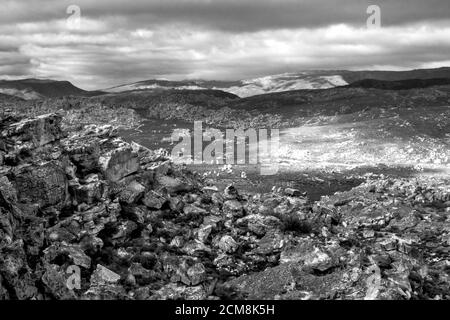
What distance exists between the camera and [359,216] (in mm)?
49344

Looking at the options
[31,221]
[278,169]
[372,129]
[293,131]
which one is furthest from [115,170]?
[293,131]

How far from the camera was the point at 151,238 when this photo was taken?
2762cm

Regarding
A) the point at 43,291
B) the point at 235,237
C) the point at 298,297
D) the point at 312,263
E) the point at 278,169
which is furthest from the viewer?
the point at 278,169

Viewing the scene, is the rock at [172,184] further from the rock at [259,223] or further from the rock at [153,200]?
the rock at [259,223]

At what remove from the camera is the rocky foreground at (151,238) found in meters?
23.2

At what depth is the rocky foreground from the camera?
76.0 ft

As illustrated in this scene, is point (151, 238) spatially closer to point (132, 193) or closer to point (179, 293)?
point (132, 193)

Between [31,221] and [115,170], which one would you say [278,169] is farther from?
[31,221]

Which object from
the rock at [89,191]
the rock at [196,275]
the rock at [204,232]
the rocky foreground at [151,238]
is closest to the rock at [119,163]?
the rocky foreground at [151,238]

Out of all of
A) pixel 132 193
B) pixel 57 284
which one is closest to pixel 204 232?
pixel 132 193

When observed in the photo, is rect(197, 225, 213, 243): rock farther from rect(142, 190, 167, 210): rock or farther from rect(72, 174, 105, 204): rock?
rect(72, 174, 105, 204): rock

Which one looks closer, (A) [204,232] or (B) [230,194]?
(A) [204,232]

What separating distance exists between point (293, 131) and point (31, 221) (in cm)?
12439

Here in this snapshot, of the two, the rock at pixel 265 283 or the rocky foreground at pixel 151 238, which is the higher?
the rocky foreground at pixel 151 238
